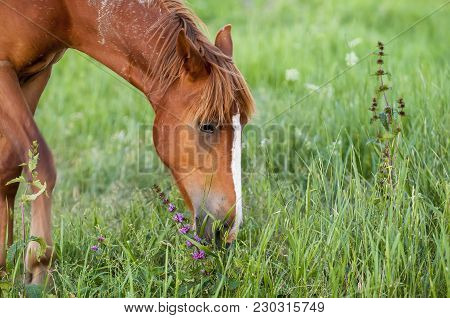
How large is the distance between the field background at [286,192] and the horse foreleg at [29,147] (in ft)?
0.55

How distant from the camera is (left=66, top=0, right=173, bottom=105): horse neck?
3998mm

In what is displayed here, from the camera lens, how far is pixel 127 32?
4031 millimetres

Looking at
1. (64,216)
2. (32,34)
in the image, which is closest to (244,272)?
(64,216)

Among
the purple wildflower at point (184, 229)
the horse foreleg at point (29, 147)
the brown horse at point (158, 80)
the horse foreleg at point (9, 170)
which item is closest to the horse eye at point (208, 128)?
the brown horse at point (158, 80)

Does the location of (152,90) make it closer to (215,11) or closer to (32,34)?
(32,34)

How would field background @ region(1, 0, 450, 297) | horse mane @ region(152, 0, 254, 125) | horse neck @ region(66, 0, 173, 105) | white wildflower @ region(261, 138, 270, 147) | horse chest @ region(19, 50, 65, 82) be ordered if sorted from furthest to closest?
1. white wildflower @ region(261, 138, 270, 147)
2. horse chest @ region(19, 50, 65, 82)
3. horse neck @ region(66, 0, 173, 105)
4. horse mane @ region(152, 0, 254, 125)
5. field background @ region(1, 0, 450, 297)

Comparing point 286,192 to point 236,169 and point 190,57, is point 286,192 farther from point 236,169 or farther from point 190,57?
point 190,57

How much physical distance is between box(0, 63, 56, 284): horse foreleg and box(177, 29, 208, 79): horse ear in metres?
0.83

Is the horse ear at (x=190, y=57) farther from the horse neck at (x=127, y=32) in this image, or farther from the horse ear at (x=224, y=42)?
the horse ear at (x=224, y=42)

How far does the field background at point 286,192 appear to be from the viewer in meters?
3.69

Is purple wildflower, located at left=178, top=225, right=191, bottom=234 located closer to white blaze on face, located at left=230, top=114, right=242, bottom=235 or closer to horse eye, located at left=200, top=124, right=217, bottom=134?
white blaze on face, located at left=230, top=114, right=242, bottom=235

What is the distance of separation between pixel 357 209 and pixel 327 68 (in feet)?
11.0

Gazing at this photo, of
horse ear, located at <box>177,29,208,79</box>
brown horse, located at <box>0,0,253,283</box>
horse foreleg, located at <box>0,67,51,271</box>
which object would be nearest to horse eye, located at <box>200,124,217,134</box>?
brown horse, located at <box>0,0,253,283</box>

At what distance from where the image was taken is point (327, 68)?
278 inches
